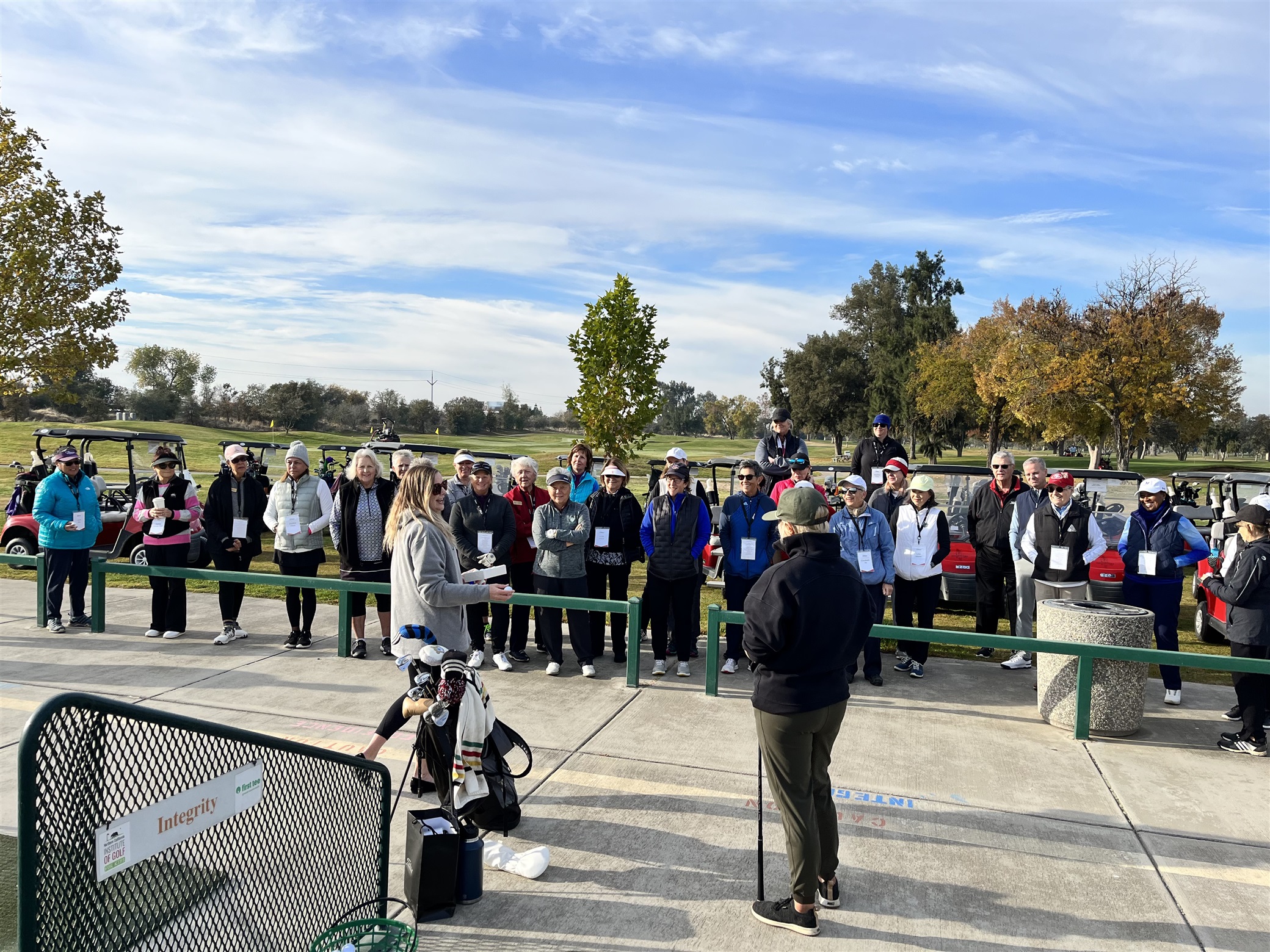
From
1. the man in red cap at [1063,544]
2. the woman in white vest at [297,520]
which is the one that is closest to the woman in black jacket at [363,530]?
the woman in white vest at [297,520]

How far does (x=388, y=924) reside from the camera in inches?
143

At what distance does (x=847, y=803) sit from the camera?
555 centimetres

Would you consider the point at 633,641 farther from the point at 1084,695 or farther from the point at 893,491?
the point at 1084,695

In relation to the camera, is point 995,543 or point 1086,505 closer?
point 995,543

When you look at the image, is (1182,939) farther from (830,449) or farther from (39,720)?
(830,449)

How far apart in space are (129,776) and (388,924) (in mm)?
1603

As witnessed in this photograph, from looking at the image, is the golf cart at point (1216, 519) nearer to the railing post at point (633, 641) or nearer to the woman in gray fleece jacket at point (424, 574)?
the railing post at point (633, 641)

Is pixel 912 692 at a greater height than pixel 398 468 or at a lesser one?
lesser

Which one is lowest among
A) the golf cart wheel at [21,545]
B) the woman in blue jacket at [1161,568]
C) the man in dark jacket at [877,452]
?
the golf cart wheel at [21,545]

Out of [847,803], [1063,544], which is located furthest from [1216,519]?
[847,803]

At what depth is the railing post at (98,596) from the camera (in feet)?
30.8

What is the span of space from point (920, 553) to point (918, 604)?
591mm

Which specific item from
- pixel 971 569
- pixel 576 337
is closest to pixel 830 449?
pixel 576 337

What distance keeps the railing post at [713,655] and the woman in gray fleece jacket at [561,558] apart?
3.98ft
